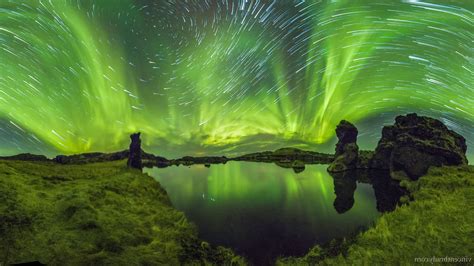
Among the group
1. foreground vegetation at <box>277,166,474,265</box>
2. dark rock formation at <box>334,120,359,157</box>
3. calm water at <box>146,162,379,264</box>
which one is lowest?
calm water at <box>146,162,379,264</box>

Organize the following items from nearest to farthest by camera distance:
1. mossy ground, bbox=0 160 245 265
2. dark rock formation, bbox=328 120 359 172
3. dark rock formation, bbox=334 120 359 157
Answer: mossy ground, bbox=0 160 245 265 < dark rock formation, bbox=328 120 359 172 < dark rock formation, bbox=334 120 359 157

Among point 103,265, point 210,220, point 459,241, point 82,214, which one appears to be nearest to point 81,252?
point 103,265

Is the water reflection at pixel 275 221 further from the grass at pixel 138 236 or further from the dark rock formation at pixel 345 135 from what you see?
the dark rock formation at pixel 345 135

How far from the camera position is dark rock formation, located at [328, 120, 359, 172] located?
5562 inches

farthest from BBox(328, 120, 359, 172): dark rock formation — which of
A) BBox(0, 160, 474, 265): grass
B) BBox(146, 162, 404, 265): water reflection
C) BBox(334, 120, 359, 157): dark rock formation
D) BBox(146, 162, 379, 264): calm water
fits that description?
BBox(0, 160, 474, 265): grass

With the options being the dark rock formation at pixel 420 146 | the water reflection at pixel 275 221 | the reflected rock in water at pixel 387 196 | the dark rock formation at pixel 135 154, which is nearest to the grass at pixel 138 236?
the water reflection at pixel 275 221

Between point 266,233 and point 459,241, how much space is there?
16742 millimetres

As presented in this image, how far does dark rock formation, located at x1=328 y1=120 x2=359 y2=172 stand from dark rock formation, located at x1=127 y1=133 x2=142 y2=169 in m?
97.1

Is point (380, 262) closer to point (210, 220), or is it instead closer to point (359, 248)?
point (359, 248)

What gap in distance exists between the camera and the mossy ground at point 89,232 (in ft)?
54.6

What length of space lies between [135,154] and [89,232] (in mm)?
88853

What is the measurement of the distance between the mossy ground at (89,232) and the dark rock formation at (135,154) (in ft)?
236

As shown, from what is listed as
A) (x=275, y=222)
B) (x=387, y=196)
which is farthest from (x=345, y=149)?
(x=275, y=222)

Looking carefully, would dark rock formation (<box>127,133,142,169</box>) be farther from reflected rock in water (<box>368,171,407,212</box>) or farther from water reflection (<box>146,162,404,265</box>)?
reflected rock in water (<box>368,171,407,212</box>)
